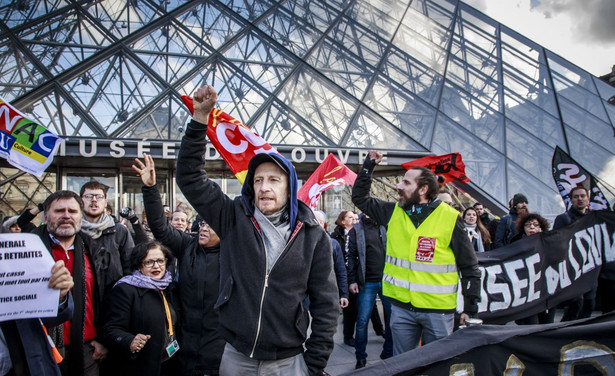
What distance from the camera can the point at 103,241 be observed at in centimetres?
290

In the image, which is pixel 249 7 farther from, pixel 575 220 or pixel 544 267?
pixel 544 267

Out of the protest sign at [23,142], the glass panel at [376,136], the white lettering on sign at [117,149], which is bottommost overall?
the protest sign at [23,142]

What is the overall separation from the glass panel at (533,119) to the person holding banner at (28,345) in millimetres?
11979

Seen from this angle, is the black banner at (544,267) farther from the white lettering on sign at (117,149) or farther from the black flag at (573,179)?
the white lettering on sign at (117,149)

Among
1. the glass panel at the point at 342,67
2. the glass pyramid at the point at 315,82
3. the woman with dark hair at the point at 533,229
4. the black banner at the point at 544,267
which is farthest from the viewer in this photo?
the glass panel at the point at 342,67

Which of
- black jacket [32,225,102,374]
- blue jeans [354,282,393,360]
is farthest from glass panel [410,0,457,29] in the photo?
black jacket [32,225,102,374]

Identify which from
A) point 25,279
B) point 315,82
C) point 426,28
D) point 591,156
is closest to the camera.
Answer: point 25,279

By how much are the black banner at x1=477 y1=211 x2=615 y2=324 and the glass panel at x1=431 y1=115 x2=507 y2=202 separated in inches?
197

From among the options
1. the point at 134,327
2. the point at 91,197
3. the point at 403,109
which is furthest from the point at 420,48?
the point at 134,327

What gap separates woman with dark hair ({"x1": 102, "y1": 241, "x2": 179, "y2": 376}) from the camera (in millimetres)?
2604

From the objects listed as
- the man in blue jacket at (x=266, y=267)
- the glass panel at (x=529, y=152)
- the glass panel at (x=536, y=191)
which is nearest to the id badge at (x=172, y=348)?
the man in blue jacket at (x=266, y=267)

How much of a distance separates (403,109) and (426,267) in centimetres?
910

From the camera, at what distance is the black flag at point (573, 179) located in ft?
17.3

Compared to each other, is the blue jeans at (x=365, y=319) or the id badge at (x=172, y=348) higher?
the id badge at (x=172, y=348)
